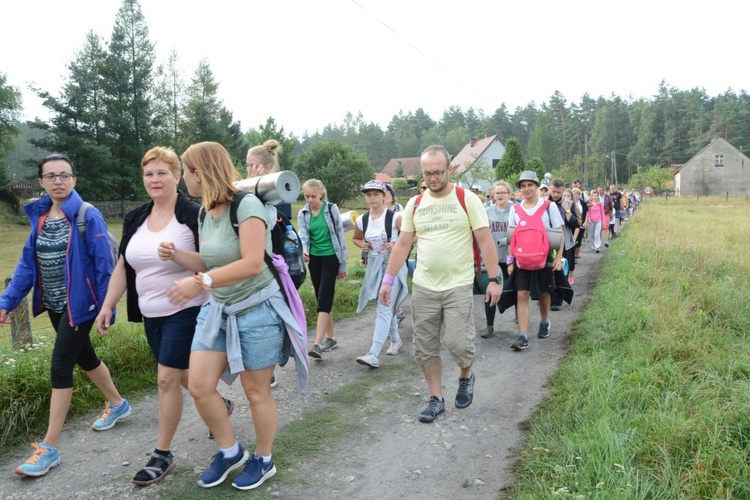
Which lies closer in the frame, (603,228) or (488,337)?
(488,337)

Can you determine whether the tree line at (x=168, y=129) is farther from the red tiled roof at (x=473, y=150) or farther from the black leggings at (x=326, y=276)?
the black leggings at (x=326, y=276)

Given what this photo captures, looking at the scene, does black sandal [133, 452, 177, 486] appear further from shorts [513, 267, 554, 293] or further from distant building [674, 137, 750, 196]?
distant building [674, 137, 750, 196]

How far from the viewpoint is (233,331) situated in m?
3.07

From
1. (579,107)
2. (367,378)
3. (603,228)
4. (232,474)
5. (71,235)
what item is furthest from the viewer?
(579,107)

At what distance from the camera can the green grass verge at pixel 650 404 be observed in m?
2.96

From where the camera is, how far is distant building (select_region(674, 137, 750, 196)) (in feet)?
216

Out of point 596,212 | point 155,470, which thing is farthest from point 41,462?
point 596,212

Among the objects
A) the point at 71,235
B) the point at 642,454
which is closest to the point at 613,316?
the point at 642,454

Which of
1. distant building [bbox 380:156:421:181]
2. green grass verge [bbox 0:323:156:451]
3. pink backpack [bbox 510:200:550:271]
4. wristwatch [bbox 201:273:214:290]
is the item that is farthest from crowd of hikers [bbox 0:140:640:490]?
distant building [bbox 380:156:421:181]

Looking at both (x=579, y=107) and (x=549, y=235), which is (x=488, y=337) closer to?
(x=549, y=235)

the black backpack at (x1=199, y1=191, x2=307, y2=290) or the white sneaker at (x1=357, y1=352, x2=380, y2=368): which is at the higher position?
the black backpack at (x1=199, y1=191, x2=307, y2=290)

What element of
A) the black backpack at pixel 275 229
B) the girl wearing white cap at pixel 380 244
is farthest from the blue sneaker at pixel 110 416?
the girl wearing white cap at pixel 380 244

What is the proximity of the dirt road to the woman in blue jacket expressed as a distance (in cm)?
36

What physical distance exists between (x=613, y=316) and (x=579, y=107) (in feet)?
344
